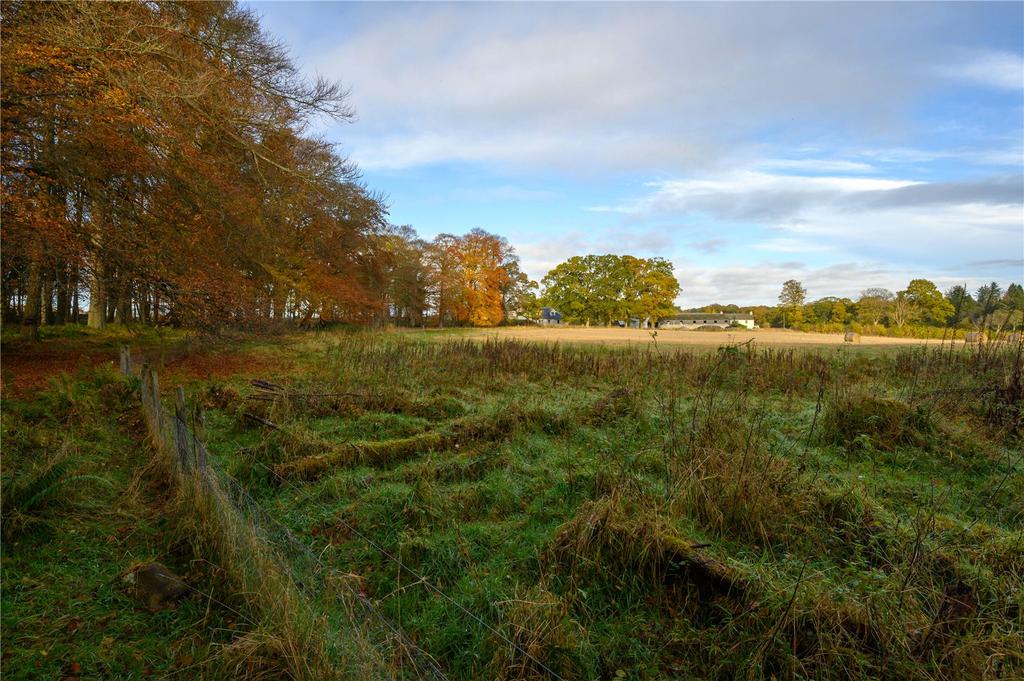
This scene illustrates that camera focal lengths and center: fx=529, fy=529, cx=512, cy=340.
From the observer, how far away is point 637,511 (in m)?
4.33

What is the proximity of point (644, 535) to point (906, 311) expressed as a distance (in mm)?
65026

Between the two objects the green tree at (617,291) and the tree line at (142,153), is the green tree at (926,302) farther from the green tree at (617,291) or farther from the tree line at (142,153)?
the tree line at (142,153)

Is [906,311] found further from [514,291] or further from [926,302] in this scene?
[514,291]

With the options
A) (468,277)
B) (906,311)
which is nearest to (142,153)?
(468,277)

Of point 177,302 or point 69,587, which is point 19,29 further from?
point 69,587

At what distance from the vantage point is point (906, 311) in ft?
180

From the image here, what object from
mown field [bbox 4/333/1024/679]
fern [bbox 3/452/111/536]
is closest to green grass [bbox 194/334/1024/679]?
mown field [bbox 4/333/1024/679]

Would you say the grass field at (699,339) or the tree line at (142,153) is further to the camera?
the grass field at (699,339)

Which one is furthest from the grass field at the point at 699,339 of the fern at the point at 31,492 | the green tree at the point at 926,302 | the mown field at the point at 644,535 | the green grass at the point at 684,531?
the green tree at the point at 926,302

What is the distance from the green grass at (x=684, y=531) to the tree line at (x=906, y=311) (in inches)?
148

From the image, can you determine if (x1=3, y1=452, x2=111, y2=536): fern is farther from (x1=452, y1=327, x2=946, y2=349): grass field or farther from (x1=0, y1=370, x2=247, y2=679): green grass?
(x1=452, y1=327, x2=946, y2=349): grass field

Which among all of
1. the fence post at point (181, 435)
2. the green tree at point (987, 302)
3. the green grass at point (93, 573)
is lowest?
the green grass at point (93, 573)

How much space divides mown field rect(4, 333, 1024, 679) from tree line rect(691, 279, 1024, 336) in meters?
3.27

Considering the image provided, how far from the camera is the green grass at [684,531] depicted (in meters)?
3.14
